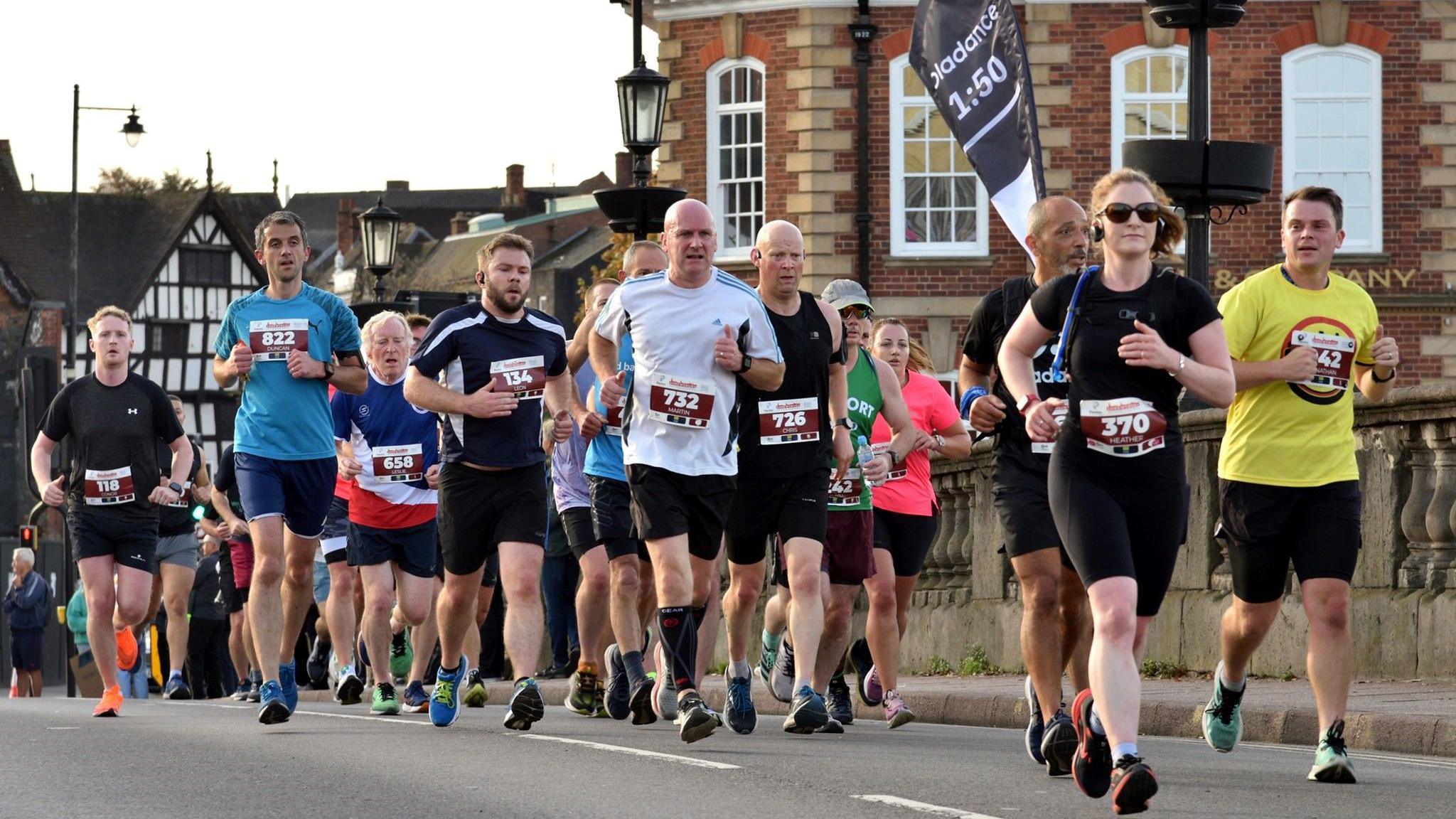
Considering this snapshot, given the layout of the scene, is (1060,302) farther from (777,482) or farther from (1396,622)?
(1396,622)

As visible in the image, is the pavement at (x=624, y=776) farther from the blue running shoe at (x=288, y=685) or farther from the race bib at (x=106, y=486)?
the race bib at (x=106, y=486)

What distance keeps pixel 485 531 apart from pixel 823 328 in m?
1.83

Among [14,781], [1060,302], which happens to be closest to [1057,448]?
[1060,302]

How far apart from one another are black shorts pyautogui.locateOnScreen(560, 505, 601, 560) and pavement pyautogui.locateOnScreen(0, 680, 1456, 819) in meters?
1.36

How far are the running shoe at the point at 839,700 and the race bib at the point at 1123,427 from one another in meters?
4.82

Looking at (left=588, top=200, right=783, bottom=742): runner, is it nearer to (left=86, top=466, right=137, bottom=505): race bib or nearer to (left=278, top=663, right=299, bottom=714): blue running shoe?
(left=278, top=663, right=299, bottom=714): blue running shoe

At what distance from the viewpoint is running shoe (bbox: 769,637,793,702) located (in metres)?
12.8

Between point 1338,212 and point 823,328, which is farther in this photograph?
point 823,328

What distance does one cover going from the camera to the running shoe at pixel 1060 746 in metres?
8.73

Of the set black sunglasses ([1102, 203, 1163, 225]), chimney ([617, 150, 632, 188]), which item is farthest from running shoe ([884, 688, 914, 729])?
chimney ([617, 150, 632, 188])

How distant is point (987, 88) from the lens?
25.3m

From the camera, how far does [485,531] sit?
11656 millimetres

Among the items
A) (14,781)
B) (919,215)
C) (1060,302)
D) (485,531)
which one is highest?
(919,215)

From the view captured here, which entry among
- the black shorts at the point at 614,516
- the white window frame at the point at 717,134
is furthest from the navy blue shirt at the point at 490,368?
the white window frame at the point at 717,134
